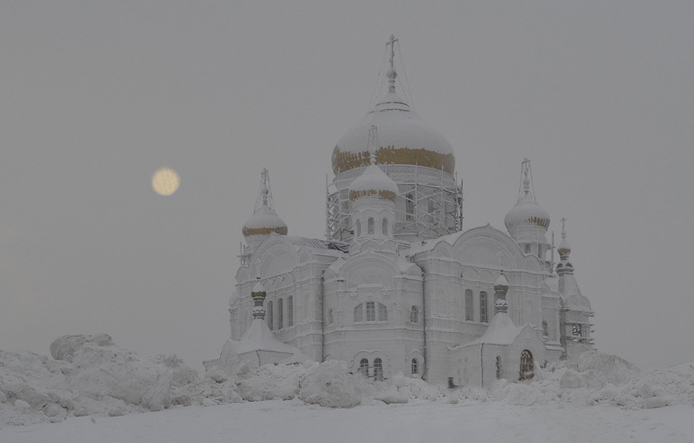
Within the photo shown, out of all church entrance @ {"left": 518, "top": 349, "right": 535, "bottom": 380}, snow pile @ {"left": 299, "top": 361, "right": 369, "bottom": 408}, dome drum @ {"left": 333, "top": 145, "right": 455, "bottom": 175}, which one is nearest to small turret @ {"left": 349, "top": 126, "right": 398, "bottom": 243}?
dome drum @ {"left": 333, "top": 145, "right": 455, "bottom": 175}

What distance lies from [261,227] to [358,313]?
7.80 m

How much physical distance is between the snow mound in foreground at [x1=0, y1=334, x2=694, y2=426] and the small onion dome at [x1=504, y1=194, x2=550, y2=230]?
22261mm

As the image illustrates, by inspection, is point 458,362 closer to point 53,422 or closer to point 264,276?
point 264,276

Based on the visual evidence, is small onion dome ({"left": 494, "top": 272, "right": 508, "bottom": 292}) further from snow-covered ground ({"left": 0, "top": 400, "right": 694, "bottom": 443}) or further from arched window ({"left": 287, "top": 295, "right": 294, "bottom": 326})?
snow-covered ground ({"left": 0, "top": 400, "right": 694, "bottom": 443})

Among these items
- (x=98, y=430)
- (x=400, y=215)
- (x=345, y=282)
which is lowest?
(x=98, y=430)

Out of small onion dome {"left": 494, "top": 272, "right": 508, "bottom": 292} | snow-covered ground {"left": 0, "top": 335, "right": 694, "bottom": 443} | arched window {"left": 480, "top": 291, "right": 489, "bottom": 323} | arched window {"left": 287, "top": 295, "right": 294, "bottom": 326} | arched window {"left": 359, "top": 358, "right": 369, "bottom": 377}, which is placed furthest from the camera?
arched window {"left": 287, "top": 295, "right": 294, "bottom": 326}

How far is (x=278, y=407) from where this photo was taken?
19.5 meters

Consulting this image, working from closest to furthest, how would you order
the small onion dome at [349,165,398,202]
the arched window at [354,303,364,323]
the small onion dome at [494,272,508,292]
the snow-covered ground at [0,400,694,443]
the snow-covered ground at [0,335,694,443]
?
the snow-covered ground at [0,400,694,443]
the snow-covered ground at [0,335,694,443]
the arched window at [354,303,364,323]
the small onion dome at [494,272,508,292]
the small onion dome at [349,165,398,202]

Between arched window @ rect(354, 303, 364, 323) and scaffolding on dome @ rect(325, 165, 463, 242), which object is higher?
scaffolding on dome @ rect(325, 165, 463, 242)

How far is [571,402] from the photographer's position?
19.9m

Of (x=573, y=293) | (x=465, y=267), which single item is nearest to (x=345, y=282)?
(x=465, y=267)

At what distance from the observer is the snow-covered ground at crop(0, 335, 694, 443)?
640 inches

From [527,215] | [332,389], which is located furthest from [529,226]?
[332,389]

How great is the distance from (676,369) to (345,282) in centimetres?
2063
